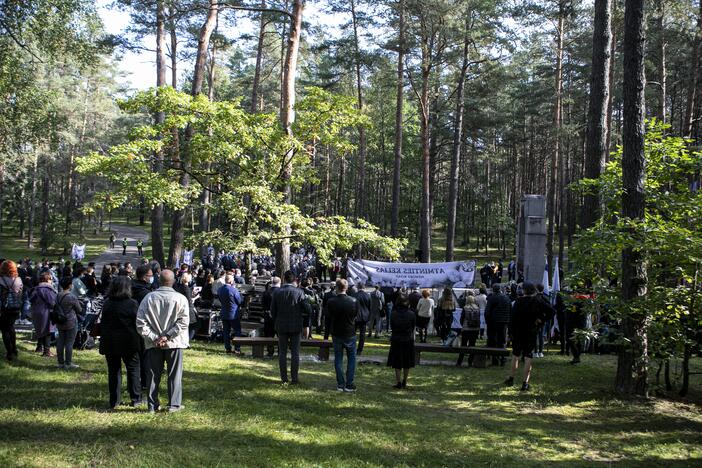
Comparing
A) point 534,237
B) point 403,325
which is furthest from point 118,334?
point 534,237

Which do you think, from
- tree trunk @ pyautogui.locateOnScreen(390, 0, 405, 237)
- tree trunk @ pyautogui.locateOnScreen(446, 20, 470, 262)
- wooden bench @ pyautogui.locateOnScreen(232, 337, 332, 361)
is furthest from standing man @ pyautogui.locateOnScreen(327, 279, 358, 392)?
tree trunk @ pyautogui.locateOnScreen(446, 20, 470, 262)

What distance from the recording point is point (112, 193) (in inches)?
444

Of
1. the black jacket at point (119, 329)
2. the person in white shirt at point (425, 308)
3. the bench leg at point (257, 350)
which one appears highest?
the black jacket at point (119, 329)

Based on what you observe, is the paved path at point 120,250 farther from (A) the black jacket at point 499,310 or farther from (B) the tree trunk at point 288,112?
(A) the black jacket at point 499,310

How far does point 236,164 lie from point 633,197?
8.37m

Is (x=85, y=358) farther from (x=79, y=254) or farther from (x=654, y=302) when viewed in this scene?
(x=79, y=254)

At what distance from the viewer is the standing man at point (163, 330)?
592 centimetres

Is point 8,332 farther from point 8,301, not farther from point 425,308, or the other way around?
point 425,308

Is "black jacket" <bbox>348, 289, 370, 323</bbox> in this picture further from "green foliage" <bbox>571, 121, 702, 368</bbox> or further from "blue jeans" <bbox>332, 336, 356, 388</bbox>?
"green foliage" <bbox>571, 121, 702, 368</bbox>

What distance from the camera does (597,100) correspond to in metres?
10.7

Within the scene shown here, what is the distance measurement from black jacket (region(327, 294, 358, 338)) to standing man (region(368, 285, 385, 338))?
6697mm

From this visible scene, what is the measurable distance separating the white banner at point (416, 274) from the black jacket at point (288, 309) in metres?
7.68

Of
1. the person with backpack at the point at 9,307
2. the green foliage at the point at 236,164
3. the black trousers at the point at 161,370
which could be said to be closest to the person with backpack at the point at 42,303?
the person with backpack at the point at 9,307

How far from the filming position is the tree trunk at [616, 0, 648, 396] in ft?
27.0
